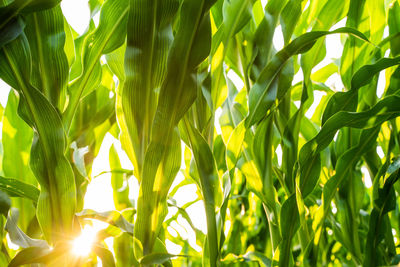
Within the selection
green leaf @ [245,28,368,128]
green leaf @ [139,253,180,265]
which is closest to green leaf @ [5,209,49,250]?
green leaf @ [139,253,180,265]

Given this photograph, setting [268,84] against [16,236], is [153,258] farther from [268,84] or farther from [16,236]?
[268,84]

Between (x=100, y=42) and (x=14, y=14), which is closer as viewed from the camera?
(x=14, y=14)

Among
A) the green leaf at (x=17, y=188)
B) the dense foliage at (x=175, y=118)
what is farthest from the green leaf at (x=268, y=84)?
the green leaf at (x=17, y=188)

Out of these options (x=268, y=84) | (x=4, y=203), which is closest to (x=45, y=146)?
(x=4, y=203)

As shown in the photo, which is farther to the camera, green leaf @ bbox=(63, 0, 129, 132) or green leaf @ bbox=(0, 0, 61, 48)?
green leaf @ bbox=(63, 0, 129, 132)

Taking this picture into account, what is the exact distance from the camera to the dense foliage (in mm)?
481

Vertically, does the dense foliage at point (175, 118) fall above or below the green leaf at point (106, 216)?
above

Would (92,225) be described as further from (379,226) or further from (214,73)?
(379,226)

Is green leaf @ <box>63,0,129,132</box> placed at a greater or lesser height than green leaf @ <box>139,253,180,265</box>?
greater

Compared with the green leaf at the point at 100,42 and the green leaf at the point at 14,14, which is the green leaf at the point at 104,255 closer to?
the green leaf at the point at 100,42

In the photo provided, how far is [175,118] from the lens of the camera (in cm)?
49

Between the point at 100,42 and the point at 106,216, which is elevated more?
the point at 100,42

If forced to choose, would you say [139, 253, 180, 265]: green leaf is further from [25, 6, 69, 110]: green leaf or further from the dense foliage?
[25, 6, 69, 110]: green leaf

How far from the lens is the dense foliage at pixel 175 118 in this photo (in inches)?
18.9
